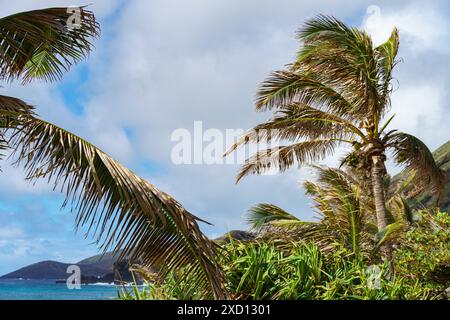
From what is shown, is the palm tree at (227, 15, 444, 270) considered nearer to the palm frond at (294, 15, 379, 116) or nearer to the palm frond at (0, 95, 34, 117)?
the palm frond at (294, 15, 379, 116)

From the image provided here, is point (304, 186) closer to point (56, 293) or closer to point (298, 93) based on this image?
point (298, 93)

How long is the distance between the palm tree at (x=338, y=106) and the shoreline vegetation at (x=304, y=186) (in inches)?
1.1

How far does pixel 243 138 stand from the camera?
15930 millimetres

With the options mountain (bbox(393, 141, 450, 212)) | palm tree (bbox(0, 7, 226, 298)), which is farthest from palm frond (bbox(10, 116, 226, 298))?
mountain (bbox(393, 141, 450, 212))

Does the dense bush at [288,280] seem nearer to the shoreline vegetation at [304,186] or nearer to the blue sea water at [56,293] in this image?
the shoreline vegetation at [304,186]

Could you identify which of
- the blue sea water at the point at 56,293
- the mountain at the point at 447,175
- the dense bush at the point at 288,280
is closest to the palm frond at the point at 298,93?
the dense bush at the point at 288,280

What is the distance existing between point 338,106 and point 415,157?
2.34 metres

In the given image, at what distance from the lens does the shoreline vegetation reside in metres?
→ 6.41

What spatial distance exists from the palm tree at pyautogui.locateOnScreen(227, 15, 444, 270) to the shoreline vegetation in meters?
0.03

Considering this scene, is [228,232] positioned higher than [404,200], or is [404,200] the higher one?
[404,200]

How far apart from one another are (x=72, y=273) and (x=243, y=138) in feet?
26.2

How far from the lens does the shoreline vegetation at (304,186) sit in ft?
21.0
